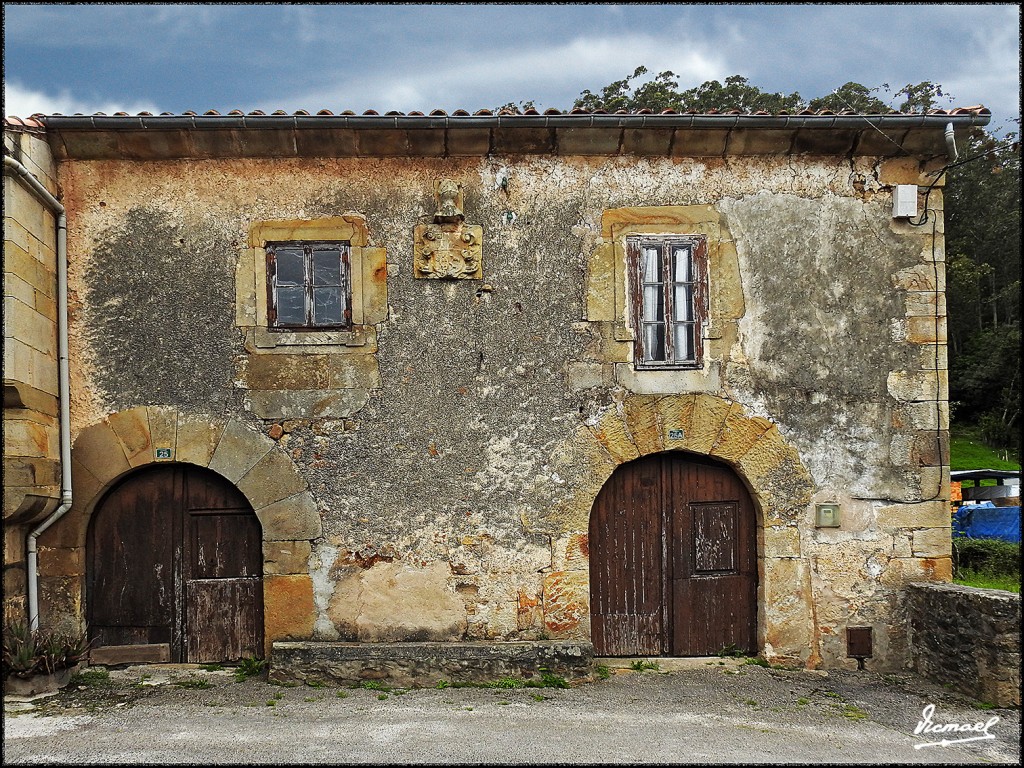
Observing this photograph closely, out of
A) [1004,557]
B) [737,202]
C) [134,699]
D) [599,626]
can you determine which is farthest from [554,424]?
[1004,557]

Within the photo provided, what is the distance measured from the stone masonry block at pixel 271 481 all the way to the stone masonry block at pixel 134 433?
31.3 inches

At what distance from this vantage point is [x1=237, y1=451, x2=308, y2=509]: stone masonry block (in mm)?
6578

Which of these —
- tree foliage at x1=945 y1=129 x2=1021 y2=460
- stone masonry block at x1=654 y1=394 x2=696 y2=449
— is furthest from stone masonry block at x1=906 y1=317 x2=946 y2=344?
tree foliage at x1=945 y1=129 x2=1021 y2=460

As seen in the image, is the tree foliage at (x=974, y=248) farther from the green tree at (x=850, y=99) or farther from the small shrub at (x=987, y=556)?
the small shrub at (x=987, y=556)

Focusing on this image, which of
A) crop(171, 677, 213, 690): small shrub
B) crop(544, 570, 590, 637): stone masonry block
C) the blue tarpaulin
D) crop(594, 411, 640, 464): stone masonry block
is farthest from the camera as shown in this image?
the blue tarpaulin

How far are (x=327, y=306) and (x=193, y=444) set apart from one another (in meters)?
1.55

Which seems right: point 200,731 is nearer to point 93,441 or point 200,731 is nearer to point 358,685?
point 358,685

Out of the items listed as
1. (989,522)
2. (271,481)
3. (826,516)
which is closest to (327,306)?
(271,481)

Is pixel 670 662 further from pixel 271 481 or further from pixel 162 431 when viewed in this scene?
pixel 162 431

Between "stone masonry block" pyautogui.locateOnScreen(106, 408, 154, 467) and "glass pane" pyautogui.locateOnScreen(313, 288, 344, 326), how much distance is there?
1.59 m

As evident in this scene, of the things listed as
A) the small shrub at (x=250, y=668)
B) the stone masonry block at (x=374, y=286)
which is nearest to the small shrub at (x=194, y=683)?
the small shrub at (x=250, y=668)

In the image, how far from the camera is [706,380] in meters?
→ 6.82

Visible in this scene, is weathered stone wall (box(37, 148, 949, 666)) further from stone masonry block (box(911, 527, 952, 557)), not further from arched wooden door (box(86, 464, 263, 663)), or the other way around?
arched wooden door (box(86, 464, 263, 663))

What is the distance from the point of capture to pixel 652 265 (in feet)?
22.6
